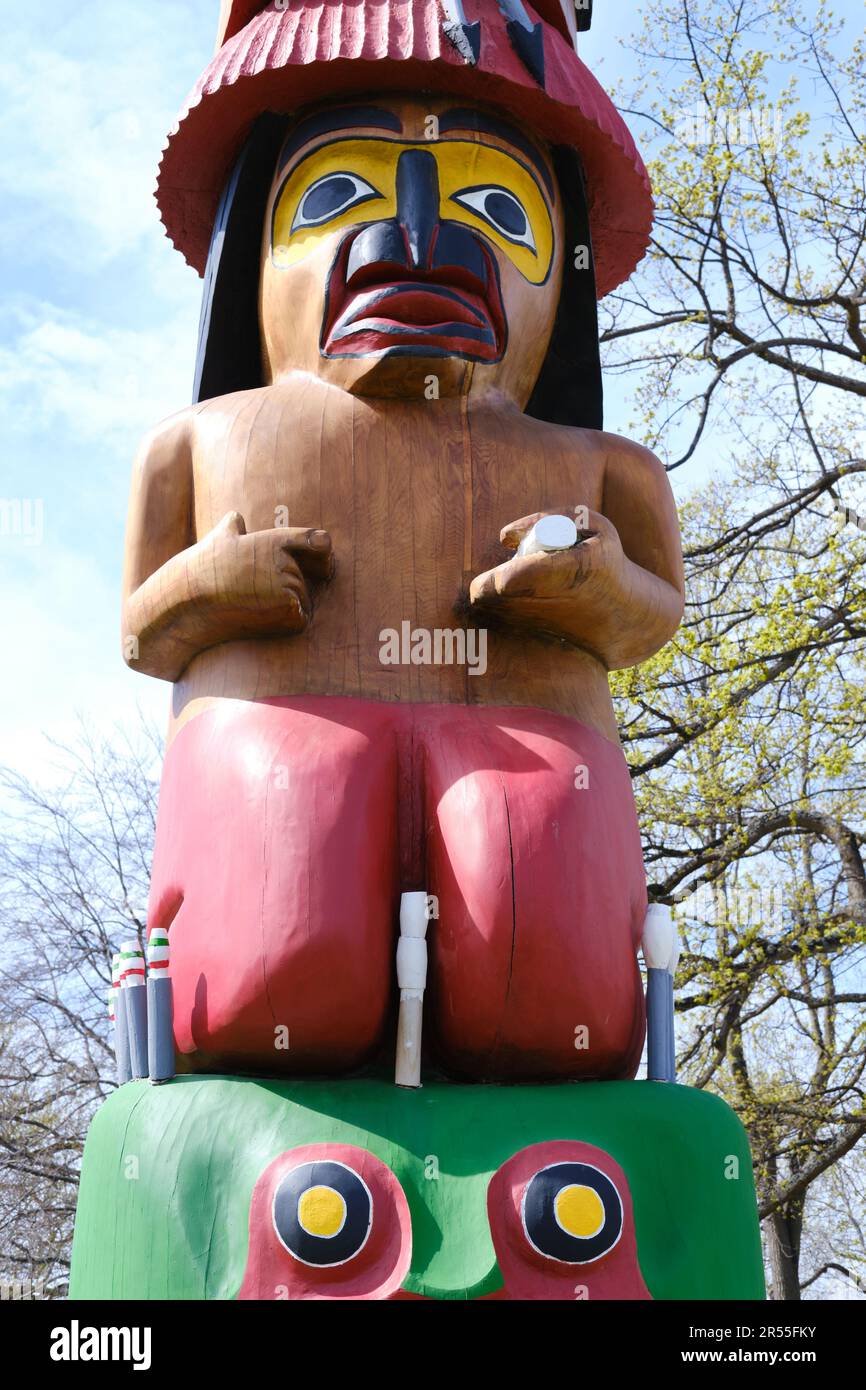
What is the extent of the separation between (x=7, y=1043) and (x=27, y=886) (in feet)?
4.65

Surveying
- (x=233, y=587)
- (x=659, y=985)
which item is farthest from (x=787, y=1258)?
(x=233, y=587)

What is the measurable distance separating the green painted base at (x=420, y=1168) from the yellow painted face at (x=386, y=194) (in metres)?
2.61

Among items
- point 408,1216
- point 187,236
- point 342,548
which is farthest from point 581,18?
point 408,1216

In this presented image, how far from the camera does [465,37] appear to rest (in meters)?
4.59

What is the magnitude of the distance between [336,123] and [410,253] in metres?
0.63

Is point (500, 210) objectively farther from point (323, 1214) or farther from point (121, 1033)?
point (323, 1214)

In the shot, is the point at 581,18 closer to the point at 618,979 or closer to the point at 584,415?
the point at 584,415

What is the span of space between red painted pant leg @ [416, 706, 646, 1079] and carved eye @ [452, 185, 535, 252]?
1755 mm

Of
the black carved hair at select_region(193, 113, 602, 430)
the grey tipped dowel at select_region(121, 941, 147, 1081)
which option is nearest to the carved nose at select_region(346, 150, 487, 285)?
the black carved hair at select_region(193, 113, 602, 430)

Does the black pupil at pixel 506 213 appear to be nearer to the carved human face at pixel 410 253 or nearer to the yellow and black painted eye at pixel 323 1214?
the carved human face at pixel 410 253

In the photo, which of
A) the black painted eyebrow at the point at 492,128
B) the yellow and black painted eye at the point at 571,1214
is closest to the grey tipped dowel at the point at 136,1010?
the yellow and black painted eye at the point at 571,1214

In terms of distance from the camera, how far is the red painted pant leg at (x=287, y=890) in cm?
355

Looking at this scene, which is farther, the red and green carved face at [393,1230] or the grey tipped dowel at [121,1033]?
the grey tipped dowel at [121,1033]

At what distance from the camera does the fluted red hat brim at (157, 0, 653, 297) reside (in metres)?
4.58
